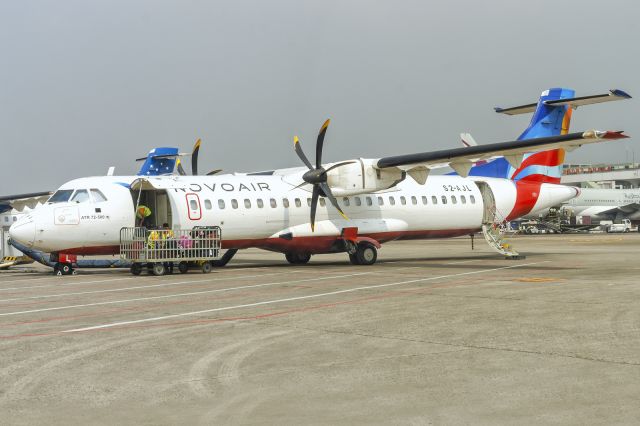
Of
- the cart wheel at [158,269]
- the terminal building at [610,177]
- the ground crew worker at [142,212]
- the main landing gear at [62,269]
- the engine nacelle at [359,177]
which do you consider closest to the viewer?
the cart wheel at [158,269]

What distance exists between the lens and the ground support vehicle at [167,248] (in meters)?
22.5

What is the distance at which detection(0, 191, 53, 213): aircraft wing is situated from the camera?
33.0 metres

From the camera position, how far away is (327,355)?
8.84m

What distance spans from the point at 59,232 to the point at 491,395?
1814 cm

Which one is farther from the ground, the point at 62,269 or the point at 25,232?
the point at 25,232

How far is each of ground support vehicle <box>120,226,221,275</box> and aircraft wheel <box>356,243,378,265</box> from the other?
526 centimetres

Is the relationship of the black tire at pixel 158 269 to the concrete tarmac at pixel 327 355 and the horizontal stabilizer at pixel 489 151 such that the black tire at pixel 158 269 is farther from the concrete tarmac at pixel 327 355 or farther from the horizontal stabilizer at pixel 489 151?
the horizontal stabilizer at pixel 489 151

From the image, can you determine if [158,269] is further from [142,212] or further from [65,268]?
[65,268]

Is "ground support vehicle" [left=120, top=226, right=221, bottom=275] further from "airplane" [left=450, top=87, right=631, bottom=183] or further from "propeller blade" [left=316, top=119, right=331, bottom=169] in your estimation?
"airplane" [left=450, top=87, right=631, bottom=183]

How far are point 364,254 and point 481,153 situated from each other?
556cm

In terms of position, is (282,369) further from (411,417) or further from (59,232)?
Result: (59,232)

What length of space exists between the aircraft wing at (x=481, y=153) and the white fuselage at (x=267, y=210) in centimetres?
238

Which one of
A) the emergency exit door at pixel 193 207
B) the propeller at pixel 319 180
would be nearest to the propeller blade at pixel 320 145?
the propeller at pixel 319 180

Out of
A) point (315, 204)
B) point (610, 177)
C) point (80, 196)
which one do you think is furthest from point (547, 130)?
point (610, 177)
